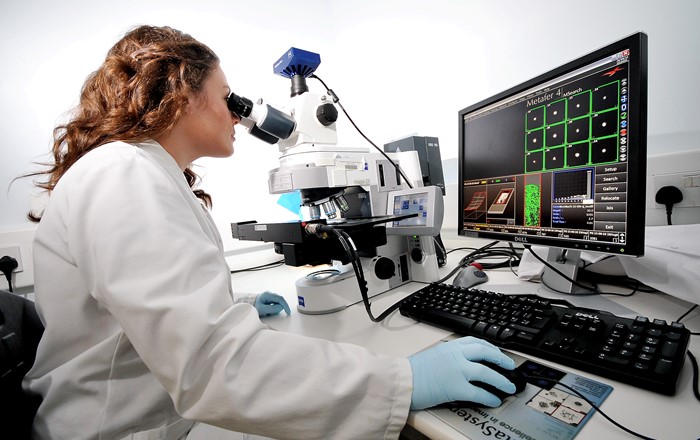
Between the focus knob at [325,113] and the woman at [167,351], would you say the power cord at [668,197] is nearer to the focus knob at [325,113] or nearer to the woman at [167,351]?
the woman at [167,351]

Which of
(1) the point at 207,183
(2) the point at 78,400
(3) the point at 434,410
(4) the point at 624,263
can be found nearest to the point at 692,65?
(4) the point at 624,263

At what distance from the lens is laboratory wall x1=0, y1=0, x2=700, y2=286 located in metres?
1.02

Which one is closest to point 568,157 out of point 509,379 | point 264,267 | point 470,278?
Answer: point 470,278

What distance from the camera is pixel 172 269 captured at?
389 mm

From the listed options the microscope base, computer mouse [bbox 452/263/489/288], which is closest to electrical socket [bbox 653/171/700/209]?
computer mouse [bbox 452/263/489/288]

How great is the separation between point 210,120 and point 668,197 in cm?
125

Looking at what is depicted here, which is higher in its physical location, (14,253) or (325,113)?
(325,113)

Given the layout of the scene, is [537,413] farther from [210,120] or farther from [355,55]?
[355,55]

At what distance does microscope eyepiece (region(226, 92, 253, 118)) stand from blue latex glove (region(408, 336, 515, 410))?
666 millimetres

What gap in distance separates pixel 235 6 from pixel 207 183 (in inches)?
40.0

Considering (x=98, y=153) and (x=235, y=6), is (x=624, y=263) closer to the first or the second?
(x=98, y=153)

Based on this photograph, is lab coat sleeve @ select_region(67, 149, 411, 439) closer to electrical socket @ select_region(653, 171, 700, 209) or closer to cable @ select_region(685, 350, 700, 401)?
cable @ select_region(685, 350, 700, 401)

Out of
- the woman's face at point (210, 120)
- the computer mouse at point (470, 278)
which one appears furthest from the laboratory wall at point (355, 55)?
the woman's face at point (210, 120)

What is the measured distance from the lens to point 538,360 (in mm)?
466
